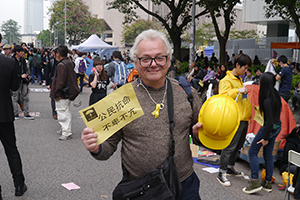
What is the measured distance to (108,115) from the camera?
2.25 meters

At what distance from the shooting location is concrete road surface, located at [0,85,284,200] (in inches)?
199

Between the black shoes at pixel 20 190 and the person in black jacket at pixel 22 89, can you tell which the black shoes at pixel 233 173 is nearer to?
the black shoes at pixel 20 190

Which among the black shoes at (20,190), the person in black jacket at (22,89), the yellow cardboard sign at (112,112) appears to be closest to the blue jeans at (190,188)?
the yellow cardboard sign at (112,112)

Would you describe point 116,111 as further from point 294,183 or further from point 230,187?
point 230,187

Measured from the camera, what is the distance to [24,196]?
4.85 m

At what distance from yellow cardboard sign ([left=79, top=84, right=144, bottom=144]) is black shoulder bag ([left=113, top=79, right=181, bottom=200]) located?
28cm

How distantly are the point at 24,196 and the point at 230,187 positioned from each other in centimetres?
311

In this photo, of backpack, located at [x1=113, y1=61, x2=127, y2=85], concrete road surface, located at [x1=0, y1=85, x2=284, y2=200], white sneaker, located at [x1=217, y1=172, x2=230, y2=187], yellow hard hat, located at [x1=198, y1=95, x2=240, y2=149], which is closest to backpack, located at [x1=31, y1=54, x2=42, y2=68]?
backpack, located at [x1=113, y1=61, x2=127, y2=85]

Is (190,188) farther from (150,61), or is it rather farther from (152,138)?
(150,61)

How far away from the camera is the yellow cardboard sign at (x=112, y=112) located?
222 cm

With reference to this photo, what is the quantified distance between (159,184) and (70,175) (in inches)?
149

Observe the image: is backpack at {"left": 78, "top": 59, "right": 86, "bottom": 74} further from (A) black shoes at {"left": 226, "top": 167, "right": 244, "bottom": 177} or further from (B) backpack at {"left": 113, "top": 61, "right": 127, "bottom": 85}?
(A) black shoes at {"left": 226, "top": 167, "right": 244, "bottom": 177}

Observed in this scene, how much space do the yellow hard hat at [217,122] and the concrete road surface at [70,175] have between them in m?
2.81

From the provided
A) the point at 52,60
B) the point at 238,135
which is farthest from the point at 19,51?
the point at 238,135
